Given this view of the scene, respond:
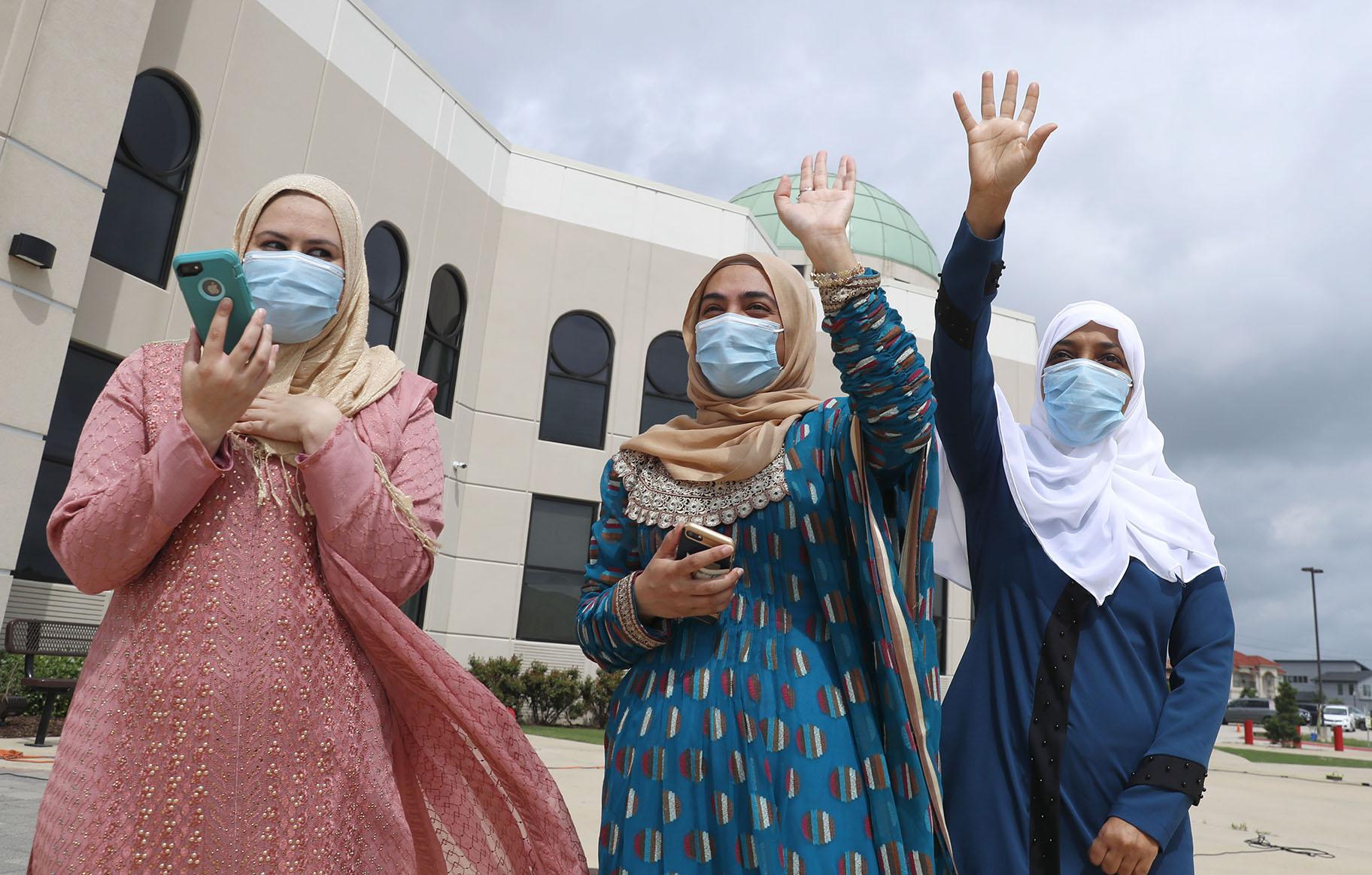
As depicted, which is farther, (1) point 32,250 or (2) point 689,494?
(1) point 32,250

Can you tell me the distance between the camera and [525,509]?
11.9 m

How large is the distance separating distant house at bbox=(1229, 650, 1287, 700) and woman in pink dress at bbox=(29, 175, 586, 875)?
3755 inches

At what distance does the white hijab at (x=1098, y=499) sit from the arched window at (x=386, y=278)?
891cm

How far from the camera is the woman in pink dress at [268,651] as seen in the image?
1.49 m

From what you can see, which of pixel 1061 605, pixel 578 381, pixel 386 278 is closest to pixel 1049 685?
pixel 1061 605

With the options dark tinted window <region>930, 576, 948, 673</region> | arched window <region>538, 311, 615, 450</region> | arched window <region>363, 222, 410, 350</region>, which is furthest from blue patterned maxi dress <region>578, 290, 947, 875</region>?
dark tinted window <region>930, 576, 948, 673</region>

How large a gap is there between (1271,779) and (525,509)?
10576 mm

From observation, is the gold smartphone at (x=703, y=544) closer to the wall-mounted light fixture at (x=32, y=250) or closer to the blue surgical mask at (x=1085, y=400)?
→ the blue surgical mask at (x=1085, y=400)

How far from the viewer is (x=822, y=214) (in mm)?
1795

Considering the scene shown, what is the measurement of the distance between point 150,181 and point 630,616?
303 inches

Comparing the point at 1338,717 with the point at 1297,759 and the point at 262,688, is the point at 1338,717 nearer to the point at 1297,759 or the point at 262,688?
the point at 1297,759

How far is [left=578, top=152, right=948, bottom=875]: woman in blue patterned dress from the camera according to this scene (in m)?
1.67

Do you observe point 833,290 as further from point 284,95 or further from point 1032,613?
point 284,95

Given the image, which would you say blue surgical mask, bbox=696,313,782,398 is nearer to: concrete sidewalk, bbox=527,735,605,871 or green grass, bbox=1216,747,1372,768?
concrete sidewalk, bbox=527,735,605,871
